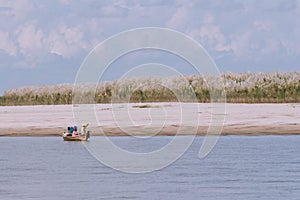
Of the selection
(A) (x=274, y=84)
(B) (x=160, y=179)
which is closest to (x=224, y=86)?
(A) (x=274, y=84)

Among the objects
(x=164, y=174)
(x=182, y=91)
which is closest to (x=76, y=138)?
(x=164, y=174)

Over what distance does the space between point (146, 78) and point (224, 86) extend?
4415 mm

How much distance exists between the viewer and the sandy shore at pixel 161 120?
3994 centimetres

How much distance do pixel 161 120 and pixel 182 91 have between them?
984 cm

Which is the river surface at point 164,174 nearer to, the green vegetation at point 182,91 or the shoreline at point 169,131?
the shoreline at point 169,131

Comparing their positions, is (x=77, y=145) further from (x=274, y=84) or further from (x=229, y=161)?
(x=274, y=84)

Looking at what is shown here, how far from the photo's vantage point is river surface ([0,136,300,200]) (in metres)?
23.4

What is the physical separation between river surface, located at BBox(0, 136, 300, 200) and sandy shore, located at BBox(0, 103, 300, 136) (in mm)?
2426

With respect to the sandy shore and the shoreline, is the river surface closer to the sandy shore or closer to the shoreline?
the shoreline

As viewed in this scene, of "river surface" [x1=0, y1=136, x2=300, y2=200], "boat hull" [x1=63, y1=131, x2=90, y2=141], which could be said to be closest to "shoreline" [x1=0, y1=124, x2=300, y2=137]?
"river surface" [x1=0, y1=136, x2=300, y2=200]

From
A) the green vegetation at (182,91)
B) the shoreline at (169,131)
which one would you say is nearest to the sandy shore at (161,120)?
the shoreline at (169,131)

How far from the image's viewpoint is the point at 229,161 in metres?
30.9

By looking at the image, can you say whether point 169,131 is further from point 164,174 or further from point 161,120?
point 164,174

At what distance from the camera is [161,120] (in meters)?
41.8
